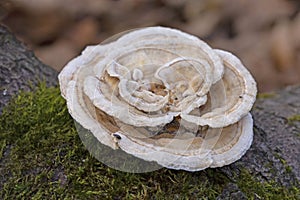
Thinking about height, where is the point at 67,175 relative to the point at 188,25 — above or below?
above

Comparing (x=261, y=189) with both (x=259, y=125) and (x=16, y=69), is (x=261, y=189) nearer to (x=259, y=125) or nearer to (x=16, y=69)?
(x=259, y=125)

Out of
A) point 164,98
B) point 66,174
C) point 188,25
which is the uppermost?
point 164,98

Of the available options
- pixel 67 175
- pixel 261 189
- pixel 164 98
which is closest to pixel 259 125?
pixel 261 189

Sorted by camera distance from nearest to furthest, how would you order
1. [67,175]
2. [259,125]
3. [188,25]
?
[67,175] < [259,125] < [188,25]

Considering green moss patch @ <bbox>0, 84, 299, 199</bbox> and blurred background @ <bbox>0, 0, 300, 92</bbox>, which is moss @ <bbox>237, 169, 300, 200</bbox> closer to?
green moss patch @ <bbox>0, 84, 299, 199</bbox>

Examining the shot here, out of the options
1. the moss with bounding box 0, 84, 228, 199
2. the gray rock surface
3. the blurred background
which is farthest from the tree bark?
the blurred background

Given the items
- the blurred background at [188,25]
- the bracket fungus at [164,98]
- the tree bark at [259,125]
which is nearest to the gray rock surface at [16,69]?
the tree bark at [259,125]

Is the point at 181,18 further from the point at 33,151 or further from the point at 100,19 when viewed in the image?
the point at 33,151
